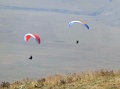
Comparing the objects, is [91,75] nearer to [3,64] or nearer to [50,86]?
[50,86]

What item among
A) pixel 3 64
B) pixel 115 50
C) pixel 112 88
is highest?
pixel 115 50

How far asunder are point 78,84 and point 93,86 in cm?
93

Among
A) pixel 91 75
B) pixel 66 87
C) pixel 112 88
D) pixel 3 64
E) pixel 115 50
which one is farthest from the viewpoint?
pixel 115 50

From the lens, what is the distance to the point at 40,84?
51.5ft

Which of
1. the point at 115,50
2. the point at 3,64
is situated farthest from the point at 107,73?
the point at 115,50

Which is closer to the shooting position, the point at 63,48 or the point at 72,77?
the point at 72,77

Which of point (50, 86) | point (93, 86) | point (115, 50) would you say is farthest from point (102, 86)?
point (115, 50)

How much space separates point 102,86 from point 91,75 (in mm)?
2428

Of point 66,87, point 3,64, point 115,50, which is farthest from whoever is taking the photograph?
point 115,50

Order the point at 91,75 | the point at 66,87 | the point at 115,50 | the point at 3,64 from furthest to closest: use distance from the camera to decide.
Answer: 1. the point at 115,50
2. the point at 3,64
3. the point at 91,75
4. the point at 66,87

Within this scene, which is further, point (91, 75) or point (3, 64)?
point (3, 64)

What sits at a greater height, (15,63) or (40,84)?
(15,63)

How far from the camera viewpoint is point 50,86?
15.2 m

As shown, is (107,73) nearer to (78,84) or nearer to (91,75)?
(91,75)
